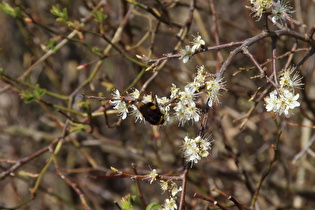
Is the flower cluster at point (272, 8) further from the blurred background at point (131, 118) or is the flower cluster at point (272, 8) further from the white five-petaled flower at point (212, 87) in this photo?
the blurred background at point (131, 118)

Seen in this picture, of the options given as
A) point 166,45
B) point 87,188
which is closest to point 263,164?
point 87,188

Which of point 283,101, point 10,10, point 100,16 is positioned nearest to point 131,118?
point 100,16

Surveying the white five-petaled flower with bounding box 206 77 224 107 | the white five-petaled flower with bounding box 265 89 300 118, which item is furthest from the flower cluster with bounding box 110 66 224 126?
the white five-petaled flower with bounding box 265 89 300 118

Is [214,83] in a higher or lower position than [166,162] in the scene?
lower

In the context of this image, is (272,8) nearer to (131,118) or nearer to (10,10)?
(10,10)

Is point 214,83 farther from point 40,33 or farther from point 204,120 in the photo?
point 40,33

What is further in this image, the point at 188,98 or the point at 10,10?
the point at 10,10

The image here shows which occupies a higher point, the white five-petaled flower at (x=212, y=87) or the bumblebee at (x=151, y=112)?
the white five-petaled flower at (x=212, y=87)

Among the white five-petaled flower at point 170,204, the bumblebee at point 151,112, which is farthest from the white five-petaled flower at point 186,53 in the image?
the white five-petaled flower at point 170,204
